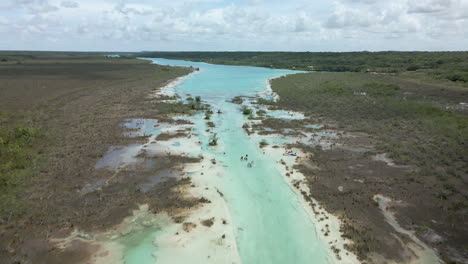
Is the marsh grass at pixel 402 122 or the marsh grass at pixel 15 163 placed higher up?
the marsh grass at pixel 402 122

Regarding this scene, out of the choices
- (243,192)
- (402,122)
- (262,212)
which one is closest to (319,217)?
(262,212)

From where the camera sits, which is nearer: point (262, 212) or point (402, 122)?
point (262, 212)

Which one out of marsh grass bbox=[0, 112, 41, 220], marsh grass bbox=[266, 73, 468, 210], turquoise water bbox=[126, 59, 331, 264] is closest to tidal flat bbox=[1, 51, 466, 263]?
turquoise water bbox=[126, 59, 331, 264]

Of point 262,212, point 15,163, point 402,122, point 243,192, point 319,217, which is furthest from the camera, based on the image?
point 402,122

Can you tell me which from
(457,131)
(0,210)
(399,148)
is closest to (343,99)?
(457,131)

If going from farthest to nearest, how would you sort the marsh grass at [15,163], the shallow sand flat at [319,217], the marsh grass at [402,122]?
the marsh grass at [402,122] < the marsh grass at [15,163] < the shallow sand flat at [319,217]

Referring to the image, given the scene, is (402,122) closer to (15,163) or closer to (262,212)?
(262,212)

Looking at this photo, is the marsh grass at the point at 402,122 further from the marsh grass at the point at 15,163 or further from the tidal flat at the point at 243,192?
the marsh grass at the point at 15,163

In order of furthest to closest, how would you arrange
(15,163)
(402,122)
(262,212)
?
(402,122) → (15,163) → (262,212)

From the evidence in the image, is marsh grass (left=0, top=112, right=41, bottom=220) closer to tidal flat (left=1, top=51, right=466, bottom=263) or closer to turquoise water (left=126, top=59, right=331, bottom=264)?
tidal flat (left=1, top=51, right=466, bottom=263)

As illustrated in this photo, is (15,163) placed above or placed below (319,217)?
above

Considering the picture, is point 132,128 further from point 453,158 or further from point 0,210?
point 453,158

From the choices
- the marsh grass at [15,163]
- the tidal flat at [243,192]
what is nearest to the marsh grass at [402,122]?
the tidal flat at [243,192]
